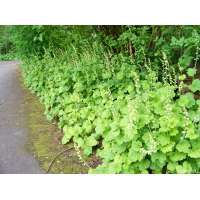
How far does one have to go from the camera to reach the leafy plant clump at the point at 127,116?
4.02 metres

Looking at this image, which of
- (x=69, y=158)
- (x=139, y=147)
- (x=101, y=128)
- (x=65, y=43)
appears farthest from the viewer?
(x=65, y=43)

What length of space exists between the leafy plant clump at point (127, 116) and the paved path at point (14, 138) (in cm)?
58

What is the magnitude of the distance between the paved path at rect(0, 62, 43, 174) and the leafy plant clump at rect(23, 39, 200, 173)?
58 centimetres

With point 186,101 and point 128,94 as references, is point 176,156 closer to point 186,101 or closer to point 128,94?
point 186,101

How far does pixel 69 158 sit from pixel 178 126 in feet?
6.13

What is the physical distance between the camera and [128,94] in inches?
229

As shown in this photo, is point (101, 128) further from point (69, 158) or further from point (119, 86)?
point (119, 86)

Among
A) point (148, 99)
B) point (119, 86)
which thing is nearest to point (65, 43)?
point (119, 86)

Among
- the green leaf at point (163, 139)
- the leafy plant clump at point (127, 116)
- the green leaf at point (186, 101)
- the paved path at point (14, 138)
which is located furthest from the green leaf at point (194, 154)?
the paved path at point (14, 138)

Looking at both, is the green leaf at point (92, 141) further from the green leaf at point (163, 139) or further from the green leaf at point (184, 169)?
the green leaf at point (184, 169)

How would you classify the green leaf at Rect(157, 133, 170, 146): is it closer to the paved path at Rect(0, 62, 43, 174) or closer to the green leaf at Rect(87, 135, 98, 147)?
the green leaf at Rect(87, 135, 98, 147)

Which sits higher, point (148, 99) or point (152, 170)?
point (148, 99)

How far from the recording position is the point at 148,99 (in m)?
4.52
